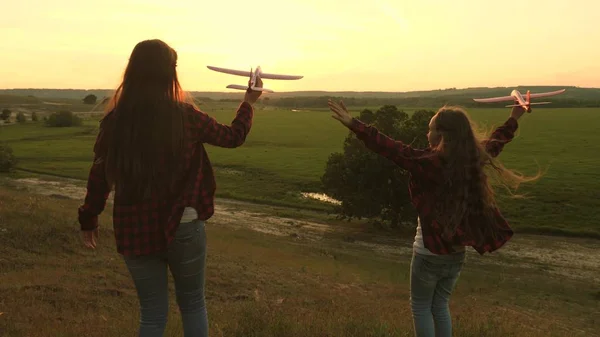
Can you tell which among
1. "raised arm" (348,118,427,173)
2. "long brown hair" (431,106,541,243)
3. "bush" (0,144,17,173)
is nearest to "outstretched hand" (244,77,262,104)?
"raised arm" (348,118,427,173)

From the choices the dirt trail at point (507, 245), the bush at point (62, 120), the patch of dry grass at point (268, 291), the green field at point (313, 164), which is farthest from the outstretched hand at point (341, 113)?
the bush at point (62, 120)

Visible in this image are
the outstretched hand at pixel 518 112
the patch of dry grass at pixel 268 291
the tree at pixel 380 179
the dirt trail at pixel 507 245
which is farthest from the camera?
the tree at pixel 380 179

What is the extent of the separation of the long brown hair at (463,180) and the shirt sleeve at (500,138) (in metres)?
0.36

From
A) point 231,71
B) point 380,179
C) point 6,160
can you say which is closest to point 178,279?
point 231,71

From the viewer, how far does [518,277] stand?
2019cm

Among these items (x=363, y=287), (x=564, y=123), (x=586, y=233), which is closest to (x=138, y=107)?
(x=363, y=287)

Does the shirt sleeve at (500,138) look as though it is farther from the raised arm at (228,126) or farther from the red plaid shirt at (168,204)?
the red plaid shirt at (168,204)

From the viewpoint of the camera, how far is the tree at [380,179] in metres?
27.8

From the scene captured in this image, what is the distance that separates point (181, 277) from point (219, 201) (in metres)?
31.4

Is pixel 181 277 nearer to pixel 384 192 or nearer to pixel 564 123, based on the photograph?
pixel 384 192

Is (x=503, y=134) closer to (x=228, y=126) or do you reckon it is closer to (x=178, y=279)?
(x=228, y=126)

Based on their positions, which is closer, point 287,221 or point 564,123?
point 287,221

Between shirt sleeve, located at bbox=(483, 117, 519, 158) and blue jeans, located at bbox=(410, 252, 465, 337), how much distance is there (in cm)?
98

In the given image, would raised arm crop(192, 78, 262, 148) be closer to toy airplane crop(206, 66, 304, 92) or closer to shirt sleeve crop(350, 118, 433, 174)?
toy airplane crop(206, 66, 304, 92)
